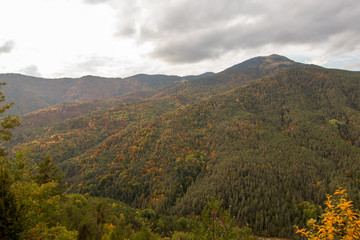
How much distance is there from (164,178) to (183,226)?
243 ft

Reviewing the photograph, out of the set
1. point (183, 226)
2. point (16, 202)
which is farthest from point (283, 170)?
point (16, 202)

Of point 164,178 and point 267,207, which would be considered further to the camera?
point 164,178

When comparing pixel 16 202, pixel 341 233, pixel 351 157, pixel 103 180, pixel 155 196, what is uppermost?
pixel 16 202

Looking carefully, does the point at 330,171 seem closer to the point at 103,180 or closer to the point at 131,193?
the point at 131,193

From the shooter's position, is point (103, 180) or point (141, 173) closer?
point (103, 180)

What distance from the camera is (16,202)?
1143cm

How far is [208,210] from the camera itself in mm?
14008

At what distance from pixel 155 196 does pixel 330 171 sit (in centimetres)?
17894

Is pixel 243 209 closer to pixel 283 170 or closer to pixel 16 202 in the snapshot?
pixel 283 170

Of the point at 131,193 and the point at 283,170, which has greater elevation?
the point at 283,170

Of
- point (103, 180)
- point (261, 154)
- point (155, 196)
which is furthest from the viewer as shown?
point (261, 154)

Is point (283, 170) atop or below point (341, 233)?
below

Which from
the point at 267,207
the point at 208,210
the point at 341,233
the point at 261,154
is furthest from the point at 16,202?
the point at 261,154

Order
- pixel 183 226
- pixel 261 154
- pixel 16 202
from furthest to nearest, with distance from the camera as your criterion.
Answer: pixel 261 154 < pixel 183 226 < pixel 16 202
